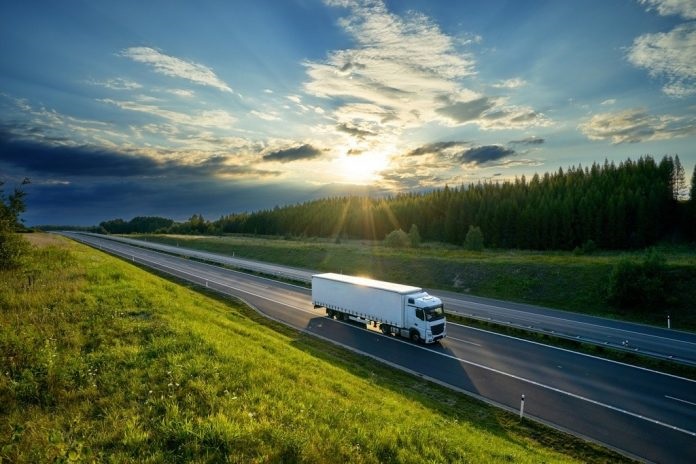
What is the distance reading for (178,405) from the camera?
8828mm

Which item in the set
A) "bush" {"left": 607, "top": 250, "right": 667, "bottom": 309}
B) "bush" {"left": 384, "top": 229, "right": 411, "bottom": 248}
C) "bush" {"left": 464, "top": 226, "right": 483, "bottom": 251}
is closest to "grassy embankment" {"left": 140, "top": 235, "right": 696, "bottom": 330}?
"bush" {"left": 607, "top": 250, "right": 667, "bottom": 309}

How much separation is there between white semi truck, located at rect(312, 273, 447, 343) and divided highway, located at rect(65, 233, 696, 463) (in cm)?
104

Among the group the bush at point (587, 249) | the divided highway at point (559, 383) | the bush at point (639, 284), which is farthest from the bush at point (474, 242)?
the divided highway at point (559, 383)

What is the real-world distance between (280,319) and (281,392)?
25887mm

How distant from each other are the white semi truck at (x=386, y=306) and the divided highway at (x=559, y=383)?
1035mm

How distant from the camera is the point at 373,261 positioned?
219ft

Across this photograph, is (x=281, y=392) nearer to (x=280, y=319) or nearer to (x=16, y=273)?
(x=16, y=273)

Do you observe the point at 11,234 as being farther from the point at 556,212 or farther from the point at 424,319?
the point at 556,212

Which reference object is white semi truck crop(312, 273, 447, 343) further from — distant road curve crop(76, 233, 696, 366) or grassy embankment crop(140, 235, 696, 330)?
grassy embankment crop(140, 235, 696, 330)

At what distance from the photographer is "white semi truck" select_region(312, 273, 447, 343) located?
29375mm

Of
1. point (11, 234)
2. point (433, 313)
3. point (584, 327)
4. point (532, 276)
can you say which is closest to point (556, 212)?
point (532, 276)

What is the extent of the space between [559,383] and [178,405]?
22394mm

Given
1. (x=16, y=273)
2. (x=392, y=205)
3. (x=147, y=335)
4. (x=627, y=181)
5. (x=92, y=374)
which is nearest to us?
(x=92, y=374)

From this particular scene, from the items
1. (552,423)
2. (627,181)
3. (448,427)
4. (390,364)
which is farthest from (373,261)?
(627,181)
